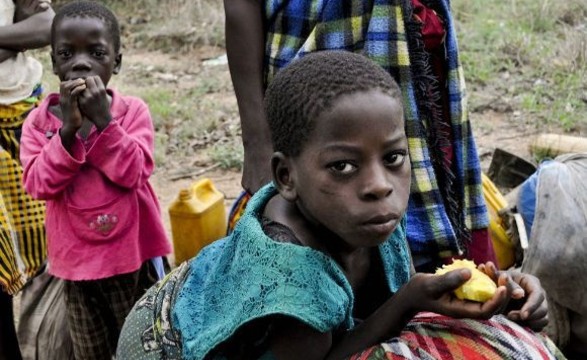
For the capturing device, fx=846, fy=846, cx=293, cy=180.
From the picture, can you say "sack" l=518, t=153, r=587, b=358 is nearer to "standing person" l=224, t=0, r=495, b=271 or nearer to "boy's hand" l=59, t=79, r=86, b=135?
"standing person" l=224, t=0, r=495, b=271

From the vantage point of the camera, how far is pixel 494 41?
6.64m

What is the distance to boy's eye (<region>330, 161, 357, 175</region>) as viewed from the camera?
1627 millimetres

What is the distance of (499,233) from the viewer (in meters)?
3.52

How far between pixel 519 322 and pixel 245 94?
976 mm

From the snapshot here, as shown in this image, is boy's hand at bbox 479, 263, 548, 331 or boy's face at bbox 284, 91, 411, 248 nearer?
boy's face at bbox 284, 91, 411, 248

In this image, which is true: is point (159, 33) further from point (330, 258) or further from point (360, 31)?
point (330, 258)

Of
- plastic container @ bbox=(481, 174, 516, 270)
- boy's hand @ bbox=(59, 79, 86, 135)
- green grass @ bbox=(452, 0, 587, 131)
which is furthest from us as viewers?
green grass @ bbox=(452, 0, 587, 131)

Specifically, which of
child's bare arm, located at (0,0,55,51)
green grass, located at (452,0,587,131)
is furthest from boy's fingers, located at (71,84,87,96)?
green grass, located at (452,0,587,131)

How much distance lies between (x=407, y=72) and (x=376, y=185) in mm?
731

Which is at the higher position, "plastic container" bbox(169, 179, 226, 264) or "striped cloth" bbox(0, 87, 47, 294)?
"striped cloth" bbox(0, 87, 47, 294)

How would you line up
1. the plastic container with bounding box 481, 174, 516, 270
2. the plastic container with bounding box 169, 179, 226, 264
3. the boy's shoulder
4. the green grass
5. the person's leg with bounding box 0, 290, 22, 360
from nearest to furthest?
the boy's shoulder < the person's leg with bounding box 0, 290, 22, 360 < the plastic container with bounding box 481, 174, 516, 270 < the plastic container with bounding box 169, 179, 226, 264 < the green grass

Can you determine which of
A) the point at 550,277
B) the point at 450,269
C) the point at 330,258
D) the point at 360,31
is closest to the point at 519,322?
the point at 450,269

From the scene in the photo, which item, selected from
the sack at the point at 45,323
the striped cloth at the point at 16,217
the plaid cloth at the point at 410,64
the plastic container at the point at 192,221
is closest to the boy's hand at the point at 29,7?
the striped cloth at the point at 16,217

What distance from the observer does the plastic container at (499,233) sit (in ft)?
11.5
